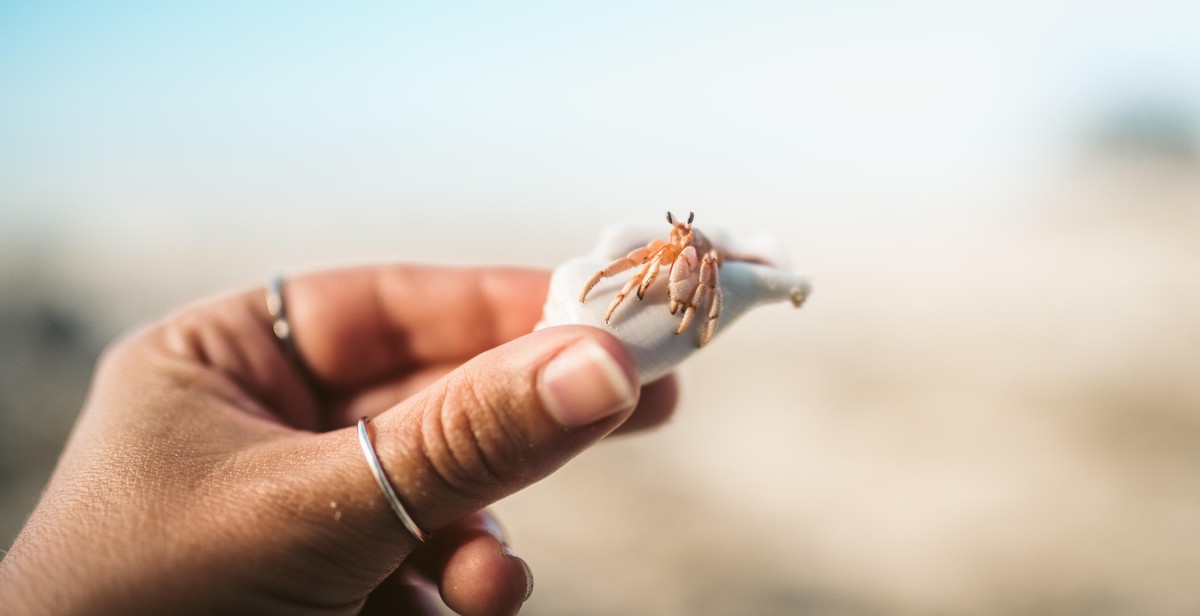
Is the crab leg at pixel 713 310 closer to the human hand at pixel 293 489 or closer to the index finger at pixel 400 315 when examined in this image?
the human hand at pixel 293 489

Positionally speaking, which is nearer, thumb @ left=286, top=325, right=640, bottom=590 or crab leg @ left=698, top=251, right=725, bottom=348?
thumb @ left=286, top=325, right=640, bottom=590

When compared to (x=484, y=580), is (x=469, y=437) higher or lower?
higher

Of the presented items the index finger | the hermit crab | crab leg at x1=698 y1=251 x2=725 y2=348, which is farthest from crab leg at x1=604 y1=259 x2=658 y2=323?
the index finger

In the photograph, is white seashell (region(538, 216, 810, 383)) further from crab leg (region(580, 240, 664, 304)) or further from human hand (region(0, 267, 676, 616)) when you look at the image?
human hand (region(0, 267, 676, 616))

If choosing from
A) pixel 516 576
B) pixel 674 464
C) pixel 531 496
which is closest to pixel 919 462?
pixel 674 464

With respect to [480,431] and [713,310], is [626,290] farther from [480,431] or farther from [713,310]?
[480,431]

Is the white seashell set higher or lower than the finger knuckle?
higher

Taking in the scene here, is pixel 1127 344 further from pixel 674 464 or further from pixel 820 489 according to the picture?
pixel 674 464

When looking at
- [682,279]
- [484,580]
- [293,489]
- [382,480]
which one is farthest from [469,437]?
[484,580]
